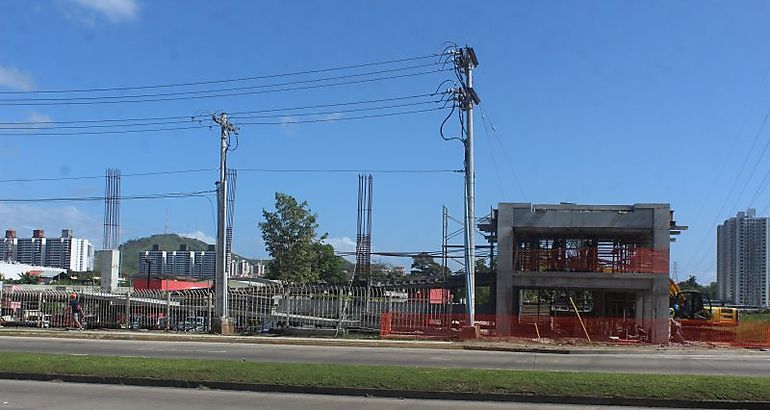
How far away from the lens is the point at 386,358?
67.3ft

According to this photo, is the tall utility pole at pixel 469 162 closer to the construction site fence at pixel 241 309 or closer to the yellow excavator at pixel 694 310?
the construction site fence at pixel 241 309

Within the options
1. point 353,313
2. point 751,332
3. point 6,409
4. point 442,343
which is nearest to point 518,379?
point 6,409

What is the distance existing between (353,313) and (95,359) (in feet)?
54.0

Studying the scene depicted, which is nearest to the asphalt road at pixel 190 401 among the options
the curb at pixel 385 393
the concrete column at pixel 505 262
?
the curb at pixel 385 393

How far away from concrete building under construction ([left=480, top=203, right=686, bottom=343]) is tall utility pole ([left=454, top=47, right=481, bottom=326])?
2.87 m

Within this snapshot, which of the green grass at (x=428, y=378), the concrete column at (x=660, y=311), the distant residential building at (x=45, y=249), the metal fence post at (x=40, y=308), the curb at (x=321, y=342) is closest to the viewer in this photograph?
the green grass at (x=428, y=378)

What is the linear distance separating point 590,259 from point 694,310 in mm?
8003

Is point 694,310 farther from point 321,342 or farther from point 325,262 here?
point 325,262

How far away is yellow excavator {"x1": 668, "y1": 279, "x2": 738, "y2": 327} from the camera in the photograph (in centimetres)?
3488

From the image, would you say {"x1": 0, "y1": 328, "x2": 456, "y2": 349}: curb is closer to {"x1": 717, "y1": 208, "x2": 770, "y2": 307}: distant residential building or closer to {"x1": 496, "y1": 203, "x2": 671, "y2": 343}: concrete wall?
{"x1": 496, "y1": 203, "x2": 671, "y2": 343}: concrete wall

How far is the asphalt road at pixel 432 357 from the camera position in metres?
18.7

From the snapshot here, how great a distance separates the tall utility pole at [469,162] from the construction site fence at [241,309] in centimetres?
304

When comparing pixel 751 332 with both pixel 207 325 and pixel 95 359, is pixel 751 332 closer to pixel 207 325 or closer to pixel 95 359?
pixel 207 325

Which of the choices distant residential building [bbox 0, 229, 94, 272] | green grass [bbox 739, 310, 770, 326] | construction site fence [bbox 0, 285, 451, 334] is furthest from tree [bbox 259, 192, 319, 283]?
distant residential building [bbox 0, 229, 94, 272]
